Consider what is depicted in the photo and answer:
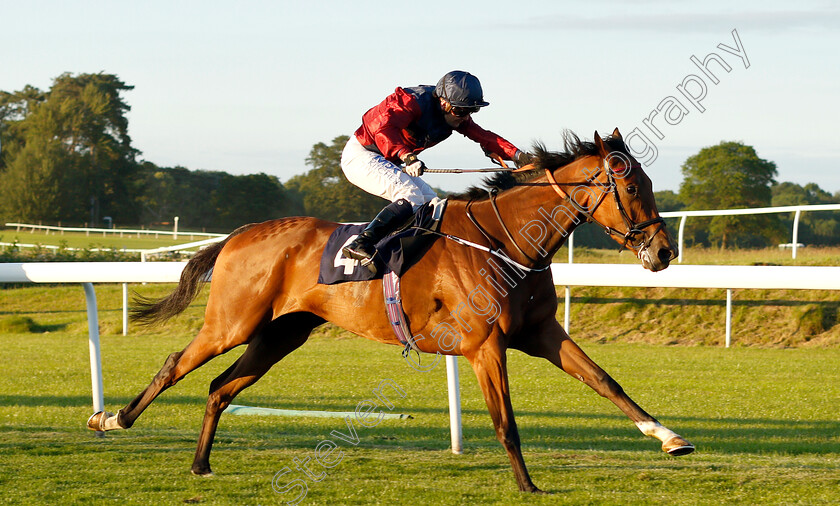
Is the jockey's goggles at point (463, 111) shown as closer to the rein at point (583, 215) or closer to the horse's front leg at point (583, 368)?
the rein at point (583, 215)

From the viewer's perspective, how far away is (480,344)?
12.5 feet

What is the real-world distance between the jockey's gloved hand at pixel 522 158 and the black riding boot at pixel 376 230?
64cm

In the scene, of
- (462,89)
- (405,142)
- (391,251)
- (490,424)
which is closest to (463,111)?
(462,89)

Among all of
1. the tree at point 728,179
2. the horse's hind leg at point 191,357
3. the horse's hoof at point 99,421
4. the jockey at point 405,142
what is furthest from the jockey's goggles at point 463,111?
the tree at point 728,179

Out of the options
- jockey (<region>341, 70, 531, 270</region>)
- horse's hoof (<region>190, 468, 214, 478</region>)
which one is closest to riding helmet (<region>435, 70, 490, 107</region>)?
jockey (<region>341, 70, 531, 270</region>)

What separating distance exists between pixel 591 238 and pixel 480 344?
34.3ft

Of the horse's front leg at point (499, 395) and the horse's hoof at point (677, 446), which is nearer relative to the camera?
the horse's hoof at point (677, 446)

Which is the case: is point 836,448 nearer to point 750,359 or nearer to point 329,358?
point 750,359

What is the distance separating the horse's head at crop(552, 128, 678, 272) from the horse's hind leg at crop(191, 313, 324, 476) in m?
1.70

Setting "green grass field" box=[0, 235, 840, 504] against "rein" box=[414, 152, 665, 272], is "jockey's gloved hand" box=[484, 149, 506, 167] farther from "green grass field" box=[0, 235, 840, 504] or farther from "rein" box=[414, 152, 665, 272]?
"green grass field" box=[0, 235, 840, 504]

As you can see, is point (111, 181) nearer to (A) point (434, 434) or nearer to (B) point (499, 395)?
(A) point (434, 434)

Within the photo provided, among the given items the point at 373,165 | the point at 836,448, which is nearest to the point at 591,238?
the point at 836,448

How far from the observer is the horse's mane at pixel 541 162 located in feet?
Answer: 13.2

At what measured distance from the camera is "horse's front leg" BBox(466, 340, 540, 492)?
12.3 feet
